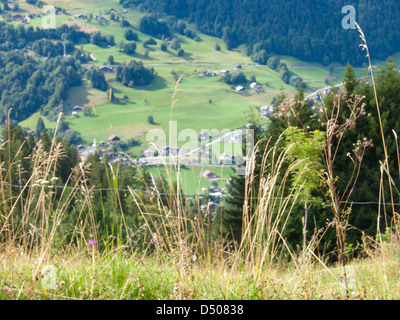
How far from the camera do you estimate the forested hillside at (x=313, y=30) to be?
152250mm

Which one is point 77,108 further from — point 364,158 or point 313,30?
point 313,30

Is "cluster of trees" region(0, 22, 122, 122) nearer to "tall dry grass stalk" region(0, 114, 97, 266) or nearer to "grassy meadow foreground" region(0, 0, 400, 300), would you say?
"grassy meadow foreground" region(0, 0, 400, 300)

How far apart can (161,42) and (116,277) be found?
172 metres

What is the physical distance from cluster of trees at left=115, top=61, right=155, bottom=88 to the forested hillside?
184ft

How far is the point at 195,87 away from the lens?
435 feet

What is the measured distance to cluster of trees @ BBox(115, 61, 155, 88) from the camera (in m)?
132

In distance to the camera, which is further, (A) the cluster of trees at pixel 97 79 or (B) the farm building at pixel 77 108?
(A) the cluster of trees at pixel 97 79

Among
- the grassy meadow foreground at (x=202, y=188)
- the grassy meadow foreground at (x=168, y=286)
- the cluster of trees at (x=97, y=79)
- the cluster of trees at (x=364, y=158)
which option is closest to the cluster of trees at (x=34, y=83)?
the grassy meadow foreground at (x=202, y=188)

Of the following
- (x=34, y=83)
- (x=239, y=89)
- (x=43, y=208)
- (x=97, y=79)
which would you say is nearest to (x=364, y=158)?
(x=43, y=208)

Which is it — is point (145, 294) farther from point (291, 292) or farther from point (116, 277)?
point (291, 292)

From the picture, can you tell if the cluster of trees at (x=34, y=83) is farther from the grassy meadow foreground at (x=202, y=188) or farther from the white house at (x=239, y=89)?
the white house at (x=239, y=89)

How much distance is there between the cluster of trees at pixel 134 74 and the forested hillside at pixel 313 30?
56.1 m

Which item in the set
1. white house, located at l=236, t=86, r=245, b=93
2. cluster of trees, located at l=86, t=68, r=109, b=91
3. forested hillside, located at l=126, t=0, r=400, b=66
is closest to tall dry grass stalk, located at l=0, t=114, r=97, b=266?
cluster of trees, located at l=86, t=68, r=109, b=91

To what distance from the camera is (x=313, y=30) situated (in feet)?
596
